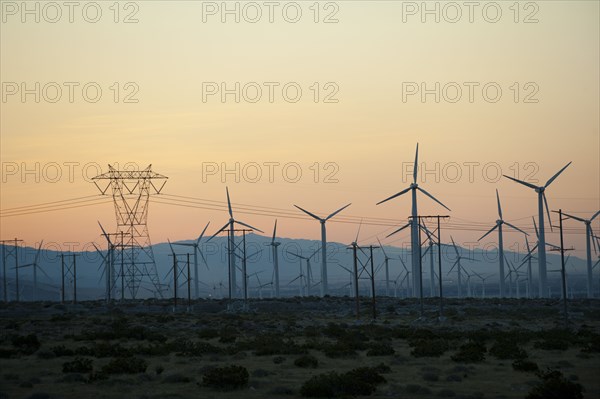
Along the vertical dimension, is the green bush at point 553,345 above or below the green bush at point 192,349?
below

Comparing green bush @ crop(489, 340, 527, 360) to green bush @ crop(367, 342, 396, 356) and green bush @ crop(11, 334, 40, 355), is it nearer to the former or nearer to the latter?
green bush @ crop(367, 342, 396, 356)

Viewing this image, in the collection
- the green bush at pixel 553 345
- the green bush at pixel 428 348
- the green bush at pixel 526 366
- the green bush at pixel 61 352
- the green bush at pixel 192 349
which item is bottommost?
the green bush at pixel 553 345

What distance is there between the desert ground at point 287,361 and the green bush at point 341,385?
46 mm

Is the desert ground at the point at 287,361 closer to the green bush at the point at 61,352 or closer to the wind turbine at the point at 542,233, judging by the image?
the green bush at the point at 61,352

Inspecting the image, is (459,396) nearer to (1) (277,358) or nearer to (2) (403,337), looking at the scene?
(1) (277,358)

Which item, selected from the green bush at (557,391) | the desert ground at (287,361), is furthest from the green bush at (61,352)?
the green bush at (557,391)

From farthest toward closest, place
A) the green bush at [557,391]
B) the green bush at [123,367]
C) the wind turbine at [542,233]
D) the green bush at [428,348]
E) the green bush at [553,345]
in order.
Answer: the wind turbine at [542,233] → the green bush at [553,345] → the green bush at [428,348] → the green bush at [123,367] → the green bush at [557,391]

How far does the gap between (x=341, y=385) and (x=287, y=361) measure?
11.3 meters

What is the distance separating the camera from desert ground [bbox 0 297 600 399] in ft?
116

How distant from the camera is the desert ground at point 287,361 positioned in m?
35.5

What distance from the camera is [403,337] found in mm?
60750

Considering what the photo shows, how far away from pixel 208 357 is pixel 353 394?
1516 cm

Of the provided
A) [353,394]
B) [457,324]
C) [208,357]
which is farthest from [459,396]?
[457,324]

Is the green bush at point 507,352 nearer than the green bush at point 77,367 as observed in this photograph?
No
